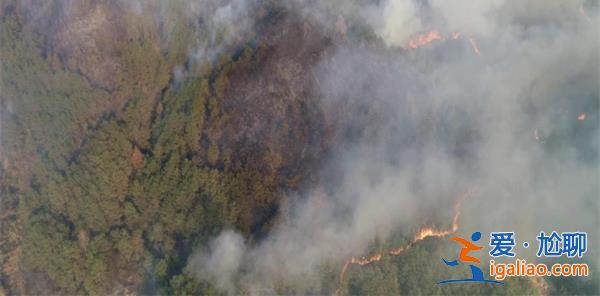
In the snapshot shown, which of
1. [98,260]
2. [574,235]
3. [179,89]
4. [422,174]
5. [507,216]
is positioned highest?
[179,89]

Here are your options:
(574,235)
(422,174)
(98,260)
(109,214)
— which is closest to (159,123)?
(109,214)

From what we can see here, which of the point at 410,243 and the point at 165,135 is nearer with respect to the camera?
the point at 410,243

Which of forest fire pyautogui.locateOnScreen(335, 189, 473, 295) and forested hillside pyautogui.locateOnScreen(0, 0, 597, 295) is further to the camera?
forested hillside pyautogui.locateOnScreen(0, 0, 597, 295)

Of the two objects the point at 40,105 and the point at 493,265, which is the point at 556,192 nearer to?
the point at 493,265

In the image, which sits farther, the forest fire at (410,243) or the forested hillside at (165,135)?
the forested hillside at (165,135)

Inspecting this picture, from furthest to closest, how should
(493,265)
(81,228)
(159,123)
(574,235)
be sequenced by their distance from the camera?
(159,123)
(81,228)
(493,265)
(574,235)

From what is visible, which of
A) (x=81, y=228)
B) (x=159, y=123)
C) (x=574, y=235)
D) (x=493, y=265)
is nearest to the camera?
(x=574, y=235)

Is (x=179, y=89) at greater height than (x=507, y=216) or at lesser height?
greater

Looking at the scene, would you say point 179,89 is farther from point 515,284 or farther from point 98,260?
point 515,284

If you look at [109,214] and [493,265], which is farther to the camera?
[109,214]

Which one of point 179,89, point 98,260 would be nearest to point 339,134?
point 179,89

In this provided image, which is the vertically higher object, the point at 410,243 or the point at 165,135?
the point at 165,135
